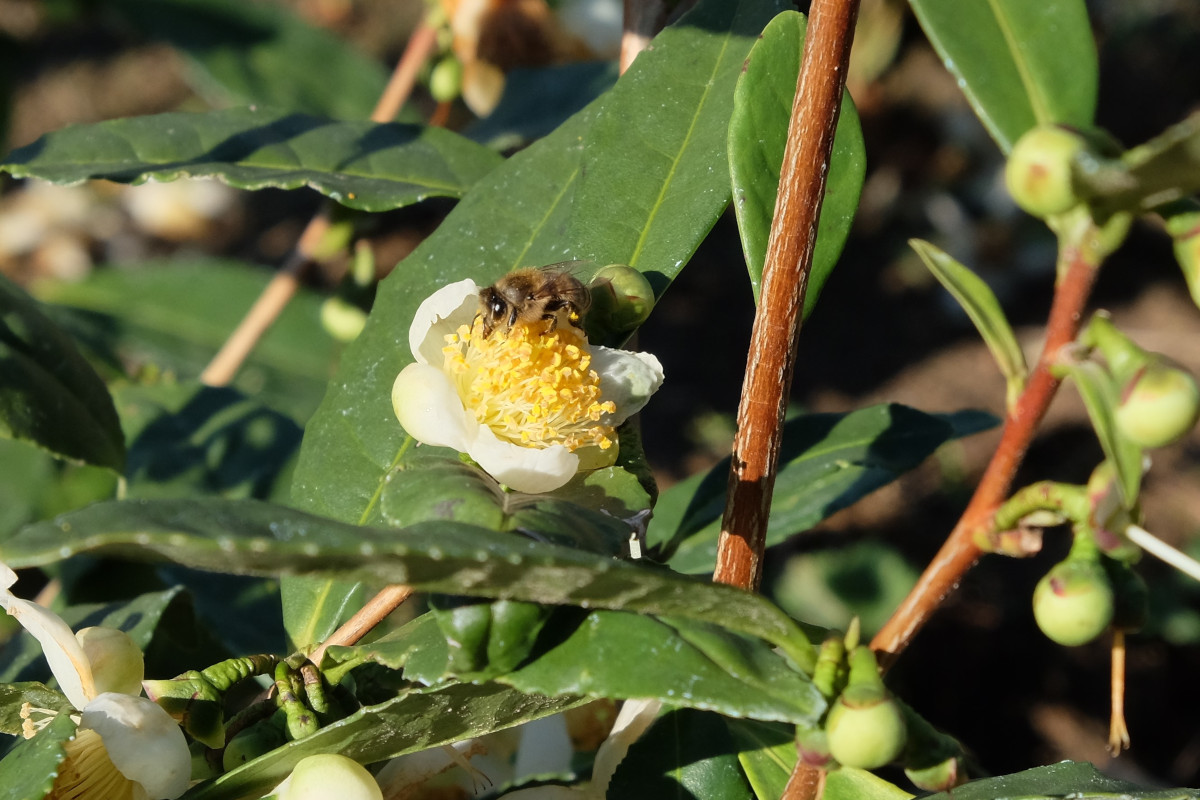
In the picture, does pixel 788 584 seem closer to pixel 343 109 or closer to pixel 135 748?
pixel 343 109

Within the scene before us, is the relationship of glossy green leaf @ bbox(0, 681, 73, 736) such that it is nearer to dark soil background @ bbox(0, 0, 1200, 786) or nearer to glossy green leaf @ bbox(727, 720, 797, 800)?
glossy green leaf @ bbox(727, 720, 797, 800)

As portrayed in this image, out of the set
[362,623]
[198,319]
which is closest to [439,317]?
[362,623]

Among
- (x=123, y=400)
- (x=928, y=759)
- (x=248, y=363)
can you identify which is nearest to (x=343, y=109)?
(x=248, y=363)

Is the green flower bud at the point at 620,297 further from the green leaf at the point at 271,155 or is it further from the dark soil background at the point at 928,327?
the dark soil background at the point at 928,327

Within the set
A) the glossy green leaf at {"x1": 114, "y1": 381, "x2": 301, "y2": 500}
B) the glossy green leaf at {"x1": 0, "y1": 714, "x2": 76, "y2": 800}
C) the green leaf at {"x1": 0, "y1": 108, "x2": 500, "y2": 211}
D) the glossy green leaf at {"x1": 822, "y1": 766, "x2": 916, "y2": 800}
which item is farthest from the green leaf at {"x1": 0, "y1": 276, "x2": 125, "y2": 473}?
the glossy green leaf at {"x1": 822, "y1": 766, "x2": 916, "y2": 800}

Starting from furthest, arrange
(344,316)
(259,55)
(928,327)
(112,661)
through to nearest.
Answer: (928,327)
(259,55)
(344,316)
(112,661)

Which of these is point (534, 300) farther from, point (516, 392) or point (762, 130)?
point (762, 130)

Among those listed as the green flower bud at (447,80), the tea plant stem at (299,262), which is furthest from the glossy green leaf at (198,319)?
the green flower bud at (447,80)
